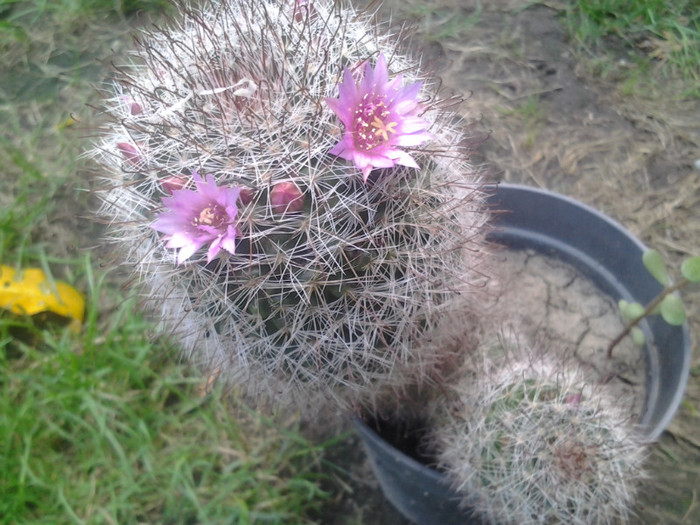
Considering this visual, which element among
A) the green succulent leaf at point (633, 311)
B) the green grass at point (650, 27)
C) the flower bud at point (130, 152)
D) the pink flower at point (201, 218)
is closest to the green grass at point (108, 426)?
the flower bud at point (130, 152)

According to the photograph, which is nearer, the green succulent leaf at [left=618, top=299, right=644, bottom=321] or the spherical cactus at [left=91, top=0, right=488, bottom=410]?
the spherical cactus at [left=91, top=0, right=488, bottom=410]

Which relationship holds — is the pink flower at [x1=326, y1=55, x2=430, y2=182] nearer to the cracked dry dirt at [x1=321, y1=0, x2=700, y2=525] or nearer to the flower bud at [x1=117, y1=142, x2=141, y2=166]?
the flower bud at [x1=117, y1=142, x2=141, y2=166]

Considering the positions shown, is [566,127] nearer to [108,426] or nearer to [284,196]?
[284,196]

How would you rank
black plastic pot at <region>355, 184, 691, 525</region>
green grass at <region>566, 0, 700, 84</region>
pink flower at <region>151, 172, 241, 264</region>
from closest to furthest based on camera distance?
1. pink flower at <region>151, 172, 241, 264</region>
2. black plastic pot at <region>355, 184, 691, 525</region>
3. green grass at <region>566, 0, 700, 84</region>

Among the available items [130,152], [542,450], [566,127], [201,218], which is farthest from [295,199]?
[566,127]

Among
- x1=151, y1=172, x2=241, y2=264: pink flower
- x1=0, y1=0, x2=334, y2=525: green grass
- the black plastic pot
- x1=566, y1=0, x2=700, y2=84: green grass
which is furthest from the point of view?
x1=566, y1=0, x2=700, y2=84: green grass

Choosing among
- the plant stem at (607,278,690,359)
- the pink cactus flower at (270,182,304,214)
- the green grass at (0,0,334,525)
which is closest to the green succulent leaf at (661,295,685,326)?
the plant stem at (607,278,690,359)

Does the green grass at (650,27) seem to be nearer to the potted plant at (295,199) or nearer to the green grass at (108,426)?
the potted plant at (295,199)
